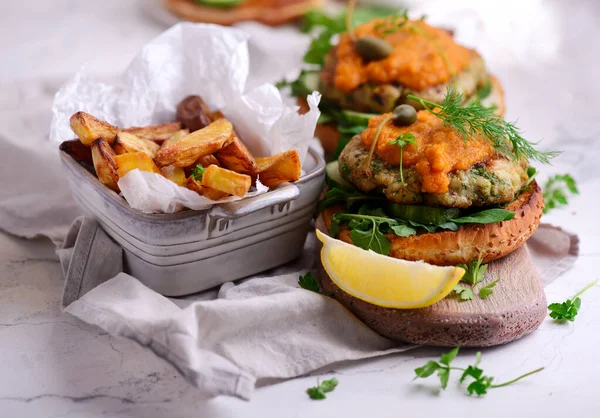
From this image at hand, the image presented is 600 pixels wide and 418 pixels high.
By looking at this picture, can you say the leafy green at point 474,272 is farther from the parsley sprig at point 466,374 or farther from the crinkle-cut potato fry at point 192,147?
the crinkle-cut potato fry at point 192,147

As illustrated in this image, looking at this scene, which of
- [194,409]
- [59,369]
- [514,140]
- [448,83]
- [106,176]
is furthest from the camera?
[448,83]

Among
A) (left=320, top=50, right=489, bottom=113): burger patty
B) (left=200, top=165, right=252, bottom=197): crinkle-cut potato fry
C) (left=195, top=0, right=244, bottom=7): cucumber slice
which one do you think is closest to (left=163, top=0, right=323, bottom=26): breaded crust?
(left=195, top=0, right=244, bottom=7): cucumber slice

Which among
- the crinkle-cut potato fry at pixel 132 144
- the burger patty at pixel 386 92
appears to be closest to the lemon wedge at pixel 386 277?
the crinkle-cut potato fry at pixel 132 144

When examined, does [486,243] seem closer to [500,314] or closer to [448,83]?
[500,314]

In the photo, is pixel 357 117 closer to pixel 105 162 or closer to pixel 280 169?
pixel 280 169

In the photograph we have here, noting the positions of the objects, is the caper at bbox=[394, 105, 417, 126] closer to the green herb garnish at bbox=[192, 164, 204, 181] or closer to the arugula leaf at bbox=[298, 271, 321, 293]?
the arugula leaf at bbox=[298, 271, 321, 293]

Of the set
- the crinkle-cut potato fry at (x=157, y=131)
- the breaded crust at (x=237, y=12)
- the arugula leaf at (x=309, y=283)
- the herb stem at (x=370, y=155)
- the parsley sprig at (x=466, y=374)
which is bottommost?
the breaded crust at (x=237, y=12)

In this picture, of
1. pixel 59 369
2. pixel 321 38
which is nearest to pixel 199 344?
pixel 59 369

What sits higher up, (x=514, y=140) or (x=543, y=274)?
(x=514, y=140)
